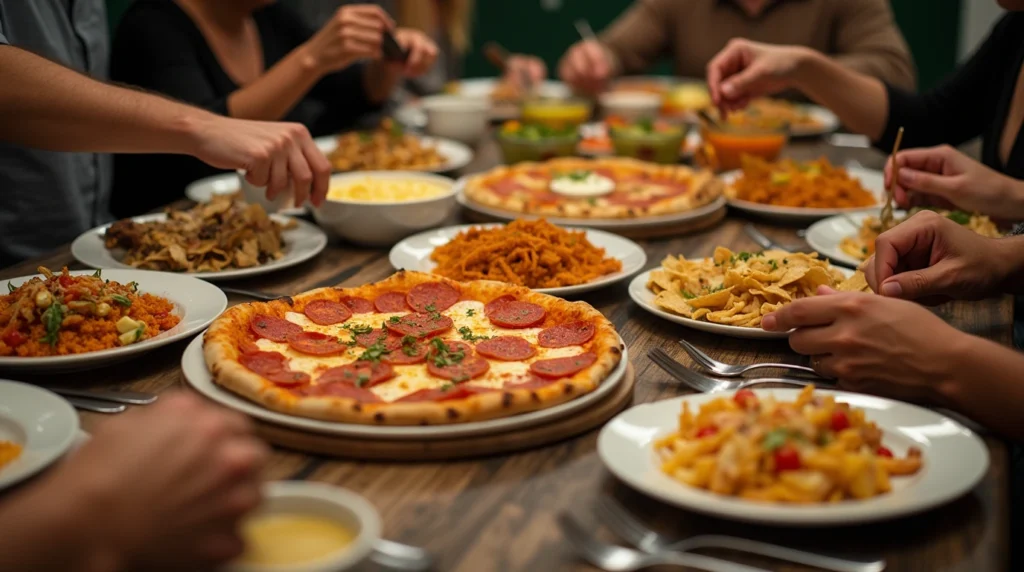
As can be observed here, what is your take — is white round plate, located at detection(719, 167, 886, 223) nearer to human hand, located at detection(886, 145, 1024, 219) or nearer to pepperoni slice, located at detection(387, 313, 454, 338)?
human hand, located at detection(886, 145, 1024, 219)

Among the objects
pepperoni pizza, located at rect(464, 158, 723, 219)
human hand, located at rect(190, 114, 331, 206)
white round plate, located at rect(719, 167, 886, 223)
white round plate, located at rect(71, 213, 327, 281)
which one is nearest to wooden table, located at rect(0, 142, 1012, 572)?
white round plate, located at rect(71, 213, 327, 281)

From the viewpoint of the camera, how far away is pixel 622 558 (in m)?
1.32

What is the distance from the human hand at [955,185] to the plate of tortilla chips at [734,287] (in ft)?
2.03

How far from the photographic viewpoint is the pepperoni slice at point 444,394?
175 cm

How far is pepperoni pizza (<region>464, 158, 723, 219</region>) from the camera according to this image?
3271 millimetres

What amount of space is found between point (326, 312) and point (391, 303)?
0.18 metres

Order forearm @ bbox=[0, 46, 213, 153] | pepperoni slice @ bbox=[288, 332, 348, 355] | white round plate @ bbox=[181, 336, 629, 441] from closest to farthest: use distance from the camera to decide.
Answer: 1. white round plate @ bbox=[181, 336, 629, 441]
2. pepperoni slice @ bbox=[288, 332, 348, 355]
3. forearm @ bbox=[0, 46, 213, 153]

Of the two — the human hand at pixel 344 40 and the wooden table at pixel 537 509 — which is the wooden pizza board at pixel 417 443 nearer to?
the wooden table at pixel 537 509

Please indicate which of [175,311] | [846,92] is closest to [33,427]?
[175,311]

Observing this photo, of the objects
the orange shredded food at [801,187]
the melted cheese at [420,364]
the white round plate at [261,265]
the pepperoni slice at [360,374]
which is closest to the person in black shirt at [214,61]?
the white round plate at [261,265]

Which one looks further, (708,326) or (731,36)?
(731,36)

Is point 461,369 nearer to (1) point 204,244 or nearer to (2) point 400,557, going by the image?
(2) point 400,557

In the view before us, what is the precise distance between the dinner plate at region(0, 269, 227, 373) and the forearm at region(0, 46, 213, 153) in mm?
390

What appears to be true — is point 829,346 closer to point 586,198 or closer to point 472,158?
point 586,198
